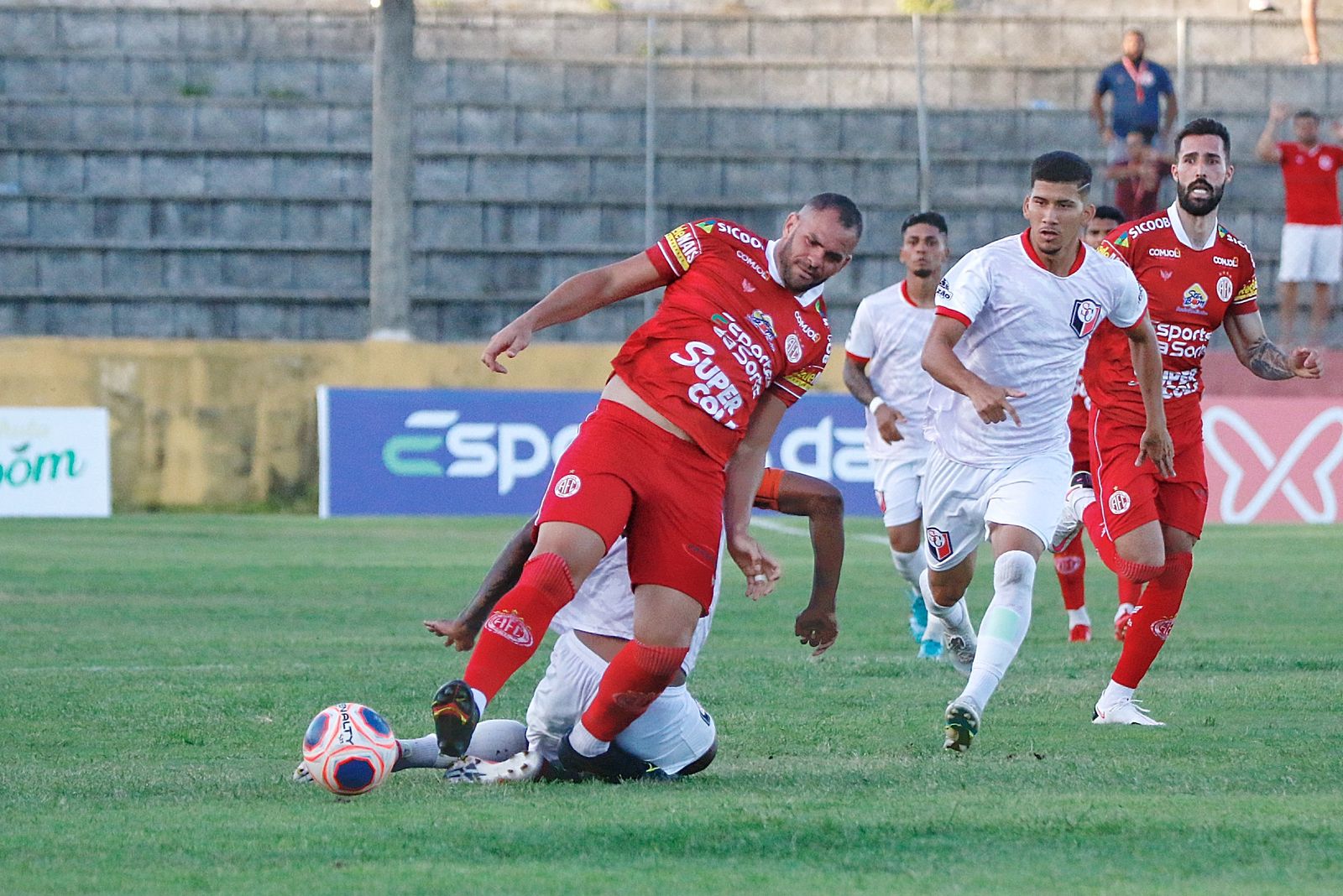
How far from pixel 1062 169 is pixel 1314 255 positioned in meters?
14.9

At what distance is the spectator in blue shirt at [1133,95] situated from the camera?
21.8 meters

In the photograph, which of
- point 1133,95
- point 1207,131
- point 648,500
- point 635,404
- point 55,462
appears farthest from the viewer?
point 1133,95

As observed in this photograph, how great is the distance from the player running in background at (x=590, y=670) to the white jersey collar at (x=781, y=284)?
830mm

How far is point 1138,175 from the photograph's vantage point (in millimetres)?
21281

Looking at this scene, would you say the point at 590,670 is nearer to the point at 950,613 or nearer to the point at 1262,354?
the point at 950,613

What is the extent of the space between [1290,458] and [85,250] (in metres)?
14.1

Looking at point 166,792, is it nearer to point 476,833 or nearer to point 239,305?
point 476,833

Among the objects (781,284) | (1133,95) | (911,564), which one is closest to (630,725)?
(781,284)

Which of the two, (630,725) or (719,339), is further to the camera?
(719,339)

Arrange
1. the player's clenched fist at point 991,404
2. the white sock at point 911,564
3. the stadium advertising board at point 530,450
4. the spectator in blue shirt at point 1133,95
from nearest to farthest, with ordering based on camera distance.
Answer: the player's clenched fist at point 991,404 < the white sock at point 911,564 < the stadium advertising board at point 530,450 < the spectator in blue shirt at point 1133,95

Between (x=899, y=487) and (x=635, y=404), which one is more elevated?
(x=635, y=404)

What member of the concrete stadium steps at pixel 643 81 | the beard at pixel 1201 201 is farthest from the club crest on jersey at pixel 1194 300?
the concrete stadium steps at pixel 643 81

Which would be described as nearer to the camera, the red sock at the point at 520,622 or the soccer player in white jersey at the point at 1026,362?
the red sock at the point at 520,622

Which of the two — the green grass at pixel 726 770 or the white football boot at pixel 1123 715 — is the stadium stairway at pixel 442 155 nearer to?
the green grass at pixel 726 770
